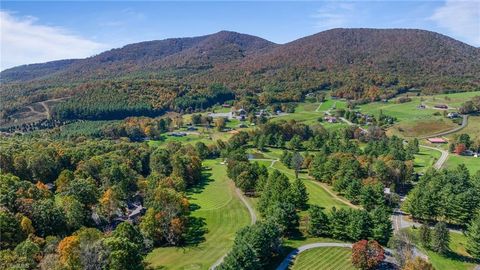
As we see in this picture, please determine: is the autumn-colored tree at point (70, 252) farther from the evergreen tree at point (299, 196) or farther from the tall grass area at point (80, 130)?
the tall grass area at point (80, 130)

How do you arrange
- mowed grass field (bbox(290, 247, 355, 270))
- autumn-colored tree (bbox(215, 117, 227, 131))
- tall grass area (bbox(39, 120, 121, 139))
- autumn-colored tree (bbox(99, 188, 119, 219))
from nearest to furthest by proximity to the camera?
1. mowed grass field (bbox(290, 247, 355, 270))
2. autumn-colored tree (bbox(99, 188, 119, 219))
3. tall grass area (bbox(39, 120, 121, 139))
4. autumn-colored tree (bbox(215, 117, 227, 131))

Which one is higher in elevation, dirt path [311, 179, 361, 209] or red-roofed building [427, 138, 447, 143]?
red-roofed building [427, 138, 447, 143]

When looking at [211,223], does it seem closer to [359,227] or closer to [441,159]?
[359,227]

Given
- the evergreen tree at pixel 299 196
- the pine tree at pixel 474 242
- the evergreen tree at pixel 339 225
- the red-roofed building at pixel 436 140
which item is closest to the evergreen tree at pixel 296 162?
the evergreen tree at pixel 299 196

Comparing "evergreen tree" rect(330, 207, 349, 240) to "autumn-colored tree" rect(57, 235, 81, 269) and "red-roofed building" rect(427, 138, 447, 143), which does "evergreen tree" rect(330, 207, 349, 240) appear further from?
"red-roofed building" rect(427, 138, 447, 143)

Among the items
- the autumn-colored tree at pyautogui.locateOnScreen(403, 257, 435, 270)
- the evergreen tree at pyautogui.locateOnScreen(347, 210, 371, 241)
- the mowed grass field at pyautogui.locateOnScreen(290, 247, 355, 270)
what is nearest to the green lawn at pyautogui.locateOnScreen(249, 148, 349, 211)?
the evergreen tree at pyautogui.locateOnScreen(347, 210, 371, 241)

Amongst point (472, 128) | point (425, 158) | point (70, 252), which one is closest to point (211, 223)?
point (70, 252)
